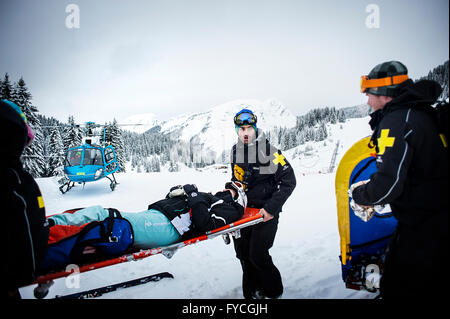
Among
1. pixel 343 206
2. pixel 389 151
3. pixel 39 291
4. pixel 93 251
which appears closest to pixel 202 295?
pixel 93 251

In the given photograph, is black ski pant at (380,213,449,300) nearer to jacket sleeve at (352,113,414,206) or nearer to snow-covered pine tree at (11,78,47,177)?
jacket sleeve at (352,113,414,206)

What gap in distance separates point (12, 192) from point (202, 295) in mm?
2798

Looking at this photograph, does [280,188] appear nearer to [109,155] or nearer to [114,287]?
[114,287]

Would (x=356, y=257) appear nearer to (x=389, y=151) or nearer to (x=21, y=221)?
(x=389, y=151)

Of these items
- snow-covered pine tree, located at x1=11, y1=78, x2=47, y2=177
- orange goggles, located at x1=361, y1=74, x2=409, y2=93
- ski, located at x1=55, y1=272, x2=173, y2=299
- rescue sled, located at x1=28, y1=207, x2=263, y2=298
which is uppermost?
snow-covered pine tree, located at x1=11, y1=78, x2=47, y2=177

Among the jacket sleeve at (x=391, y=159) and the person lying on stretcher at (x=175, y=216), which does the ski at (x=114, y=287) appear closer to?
the person lying on stretcher at (x=175, y=216)

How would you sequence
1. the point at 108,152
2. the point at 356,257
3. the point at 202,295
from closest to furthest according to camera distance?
1. the point at 356,257
2. the point at 202,295
3. the point at 108,152

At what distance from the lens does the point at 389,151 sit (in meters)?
1.56

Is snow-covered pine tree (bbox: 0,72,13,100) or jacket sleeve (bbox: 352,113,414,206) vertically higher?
snow-covered pine tree (bbox: 0,72,13,100)

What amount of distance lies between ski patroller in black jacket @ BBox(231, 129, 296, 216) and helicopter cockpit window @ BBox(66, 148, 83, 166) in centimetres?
944

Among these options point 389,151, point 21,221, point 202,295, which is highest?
point 389,151

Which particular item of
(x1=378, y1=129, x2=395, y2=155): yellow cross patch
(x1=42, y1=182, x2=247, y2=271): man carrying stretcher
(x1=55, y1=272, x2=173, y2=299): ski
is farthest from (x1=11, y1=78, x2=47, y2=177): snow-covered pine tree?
(x1=378, y1=129, x2=395, y2=155): yellow cross patch

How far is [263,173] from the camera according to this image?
127 inches

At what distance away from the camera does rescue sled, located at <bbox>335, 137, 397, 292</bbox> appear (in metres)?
2.50
